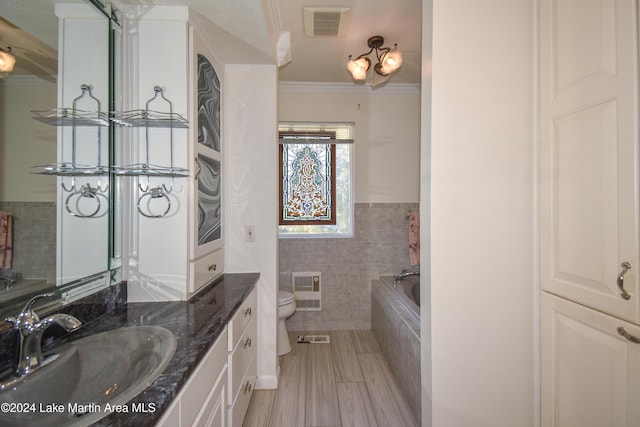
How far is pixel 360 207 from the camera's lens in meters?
2.82

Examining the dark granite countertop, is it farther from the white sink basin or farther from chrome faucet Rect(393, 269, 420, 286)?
chrome faucet Rect(393, 269, 420, 286)

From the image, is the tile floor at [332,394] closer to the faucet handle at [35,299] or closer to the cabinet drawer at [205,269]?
the cabinet drawer at [205,269]

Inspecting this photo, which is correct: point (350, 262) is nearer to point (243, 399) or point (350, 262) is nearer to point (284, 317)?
point (284, 317)

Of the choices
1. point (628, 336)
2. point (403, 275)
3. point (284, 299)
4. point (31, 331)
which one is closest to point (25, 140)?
point (31, 331)

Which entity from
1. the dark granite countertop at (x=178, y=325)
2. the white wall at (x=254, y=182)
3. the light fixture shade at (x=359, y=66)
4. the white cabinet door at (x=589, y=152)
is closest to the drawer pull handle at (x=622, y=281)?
the white cabinet door at (x=589, y=152)

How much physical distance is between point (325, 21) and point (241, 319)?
6.47 ft

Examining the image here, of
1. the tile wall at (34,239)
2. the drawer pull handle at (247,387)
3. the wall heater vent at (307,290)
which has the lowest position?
the drawer pull handle at (247,387)

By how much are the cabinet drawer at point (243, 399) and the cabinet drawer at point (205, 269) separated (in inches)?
22.8

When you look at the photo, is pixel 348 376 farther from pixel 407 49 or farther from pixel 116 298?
pixel 407 49

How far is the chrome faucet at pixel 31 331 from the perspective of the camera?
2.41ft

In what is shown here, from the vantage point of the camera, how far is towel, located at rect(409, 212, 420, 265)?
2717mm

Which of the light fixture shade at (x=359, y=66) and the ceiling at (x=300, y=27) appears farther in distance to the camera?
the light fixture shade at (x=359, y=66)

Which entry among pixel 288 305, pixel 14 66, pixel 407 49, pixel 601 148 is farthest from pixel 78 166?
pixel 407 49

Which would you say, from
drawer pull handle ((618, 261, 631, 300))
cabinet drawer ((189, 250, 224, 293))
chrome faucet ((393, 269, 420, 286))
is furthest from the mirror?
chrome faucet ((393, 269, 420, 286))
